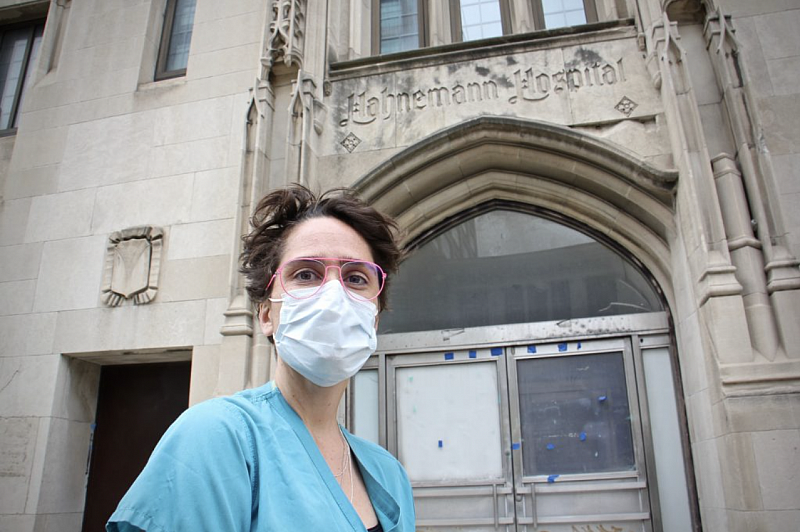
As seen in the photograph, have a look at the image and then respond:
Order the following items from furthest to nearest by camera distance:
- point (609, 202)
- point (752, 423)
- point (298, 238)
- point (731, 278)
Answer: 1. point (609, 202)
2. point (731, 278)
3. point (752, 423)
4. point (298, 238)

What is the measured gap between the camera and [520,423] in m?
4.96

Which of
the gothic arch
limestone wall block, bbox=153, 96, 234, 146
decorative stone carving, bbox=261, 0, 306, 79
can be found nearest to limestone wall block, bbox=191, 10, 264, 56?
decorative stone carving, bbox=261, 0, 306, 79

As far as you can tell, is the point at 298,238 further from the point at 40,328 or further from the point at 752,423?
the point at 40,328

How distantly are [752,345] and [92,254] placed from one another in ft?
18.7

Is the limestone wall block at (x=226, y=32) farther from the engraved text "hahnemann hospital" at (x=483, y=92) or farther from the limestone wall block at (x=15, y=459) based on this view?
the limestone wall block at (x=15, y=459)

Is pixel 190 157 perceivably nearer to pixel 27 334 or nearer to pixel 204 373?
pixel 204 373

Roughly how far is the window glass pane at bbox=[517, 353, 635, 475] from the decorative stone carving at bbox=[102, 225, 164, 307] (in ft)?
11.4

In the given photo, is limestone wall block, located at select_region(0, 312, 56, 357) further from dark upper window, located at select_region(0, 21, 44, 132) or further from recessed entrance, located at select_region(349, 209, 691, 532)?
recessed entrance, located at select_region(349, 209, 691, 532)

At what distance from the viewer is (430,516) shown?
15.9 feet

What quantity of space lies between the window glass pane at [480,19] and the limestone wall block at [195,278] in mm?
3467

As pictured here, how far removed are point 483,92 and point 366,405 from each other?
305 cm

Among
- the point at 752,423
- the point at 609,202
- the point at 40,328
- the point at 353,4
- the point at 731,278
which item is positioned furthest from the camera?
the point at 353,4

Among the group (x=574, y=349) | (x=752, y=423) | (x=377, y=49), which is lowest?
(x=752, y=423)

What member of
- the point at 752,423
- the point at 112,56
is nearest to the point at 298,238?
the point at 752,423
